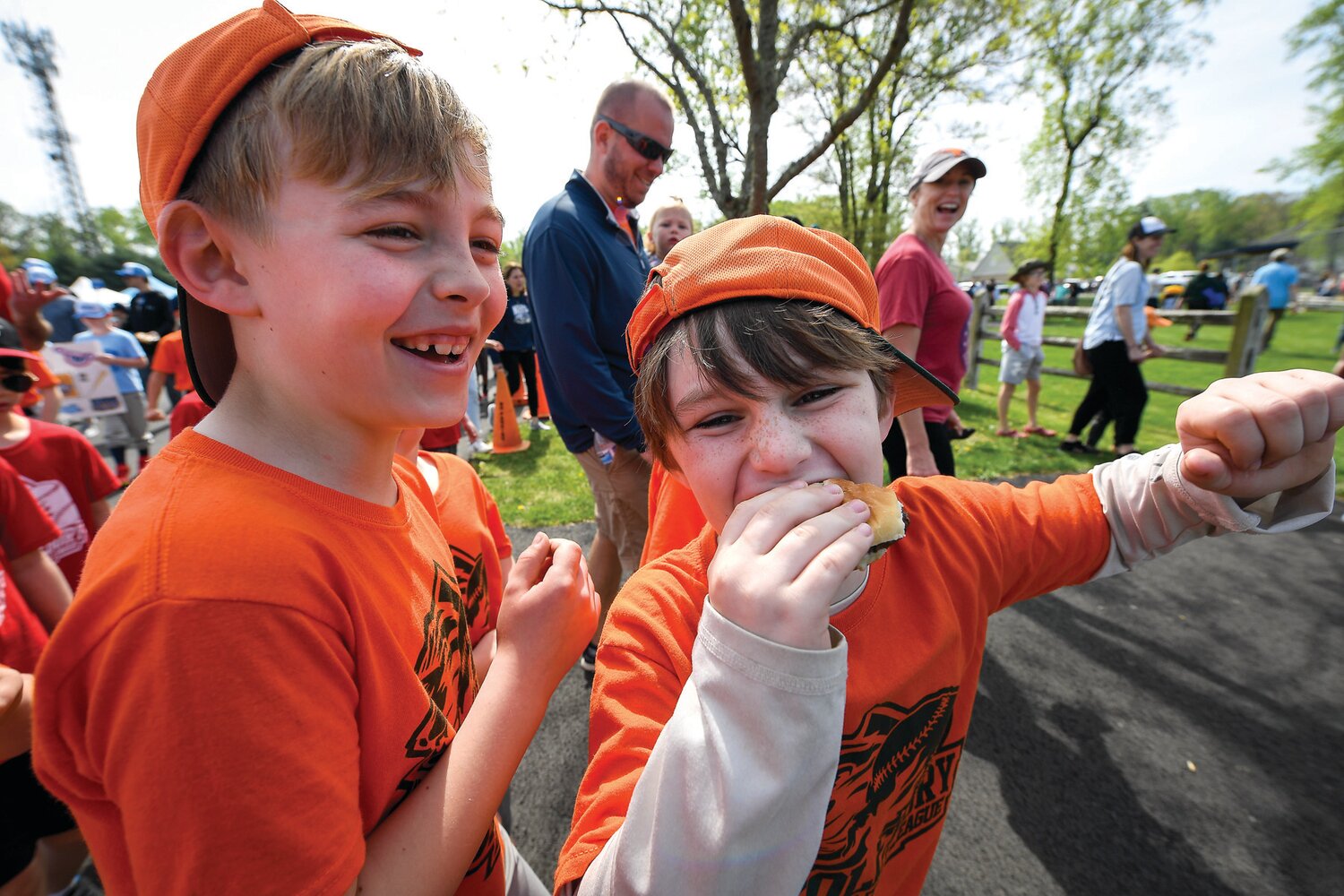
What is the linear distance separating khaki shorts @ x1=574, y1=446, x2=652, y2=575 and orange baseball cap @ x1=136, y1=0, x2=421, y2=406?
228 centimetres

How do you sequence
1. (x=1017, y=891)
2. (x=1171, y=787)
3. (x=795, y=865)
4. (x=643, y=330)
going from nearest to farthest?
1. (x=795, y=865)
2. (x=643, y=330)
3. (x=1017, y=891)
4. (x=1171, y=787)

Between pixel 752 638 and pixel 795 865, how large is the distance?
1.07 feet

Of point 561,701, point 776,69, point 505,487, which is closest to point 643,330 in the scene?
point 561,701

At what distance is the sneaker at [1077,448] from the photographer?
24.9 feet

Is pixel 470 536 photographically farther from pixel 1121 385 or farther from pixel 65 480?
pixel 1121 385

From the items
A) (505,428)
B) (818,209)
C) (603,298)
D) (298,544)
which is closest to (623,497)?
(603,298)

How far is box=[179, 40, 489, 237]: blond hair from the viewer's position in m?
0.98

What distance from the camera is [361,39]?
1139 millimetres

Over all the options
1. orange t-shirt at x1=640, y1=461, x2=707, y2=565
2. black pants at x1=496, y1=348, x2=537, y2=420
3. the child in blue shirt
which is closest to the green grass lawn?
black pants at x1=496, y1=348, x2=537, y2=420

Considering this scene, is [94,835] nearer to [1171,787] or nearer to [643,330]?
[643,330]

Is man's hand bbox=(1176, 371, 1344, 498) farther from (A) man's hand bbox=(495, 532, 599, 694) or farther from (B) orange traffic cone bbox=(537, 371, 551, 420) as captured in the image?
(B) orange traffic cone bbox=(537, 371, 551, 420)

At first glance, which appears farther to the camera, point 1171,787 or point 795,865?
point 1171,787

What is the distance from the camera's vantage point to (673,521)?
5.99 feet

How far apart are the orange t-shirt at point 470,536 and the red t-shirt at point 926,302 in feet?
7.93
